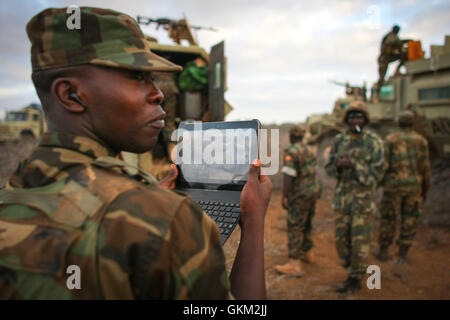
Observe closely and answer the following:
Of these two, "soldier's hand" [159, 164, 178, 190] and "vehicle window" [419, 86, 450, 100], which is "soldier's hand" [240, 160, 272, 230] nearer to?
"soldier's hand" [159, 164, 178, 190]

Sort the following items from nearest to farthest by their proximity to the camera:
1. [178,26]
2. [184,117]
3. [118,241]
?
1. [118,241]
2. [184,117]
3. [178,26]

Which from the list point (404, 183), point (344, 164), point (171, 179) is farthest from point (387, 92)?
point (171, 179)

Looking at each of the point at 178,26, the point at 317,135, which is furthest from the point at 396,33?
the point at 178,26

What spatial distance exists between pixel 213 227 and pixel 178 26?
5.06 m

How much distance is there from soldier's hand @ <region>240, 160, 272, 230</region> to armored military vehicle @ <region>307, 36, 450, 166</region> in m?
6.99

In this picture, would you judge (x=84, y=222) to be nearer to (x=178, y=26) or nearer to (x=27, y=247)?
(x=27, y=247)

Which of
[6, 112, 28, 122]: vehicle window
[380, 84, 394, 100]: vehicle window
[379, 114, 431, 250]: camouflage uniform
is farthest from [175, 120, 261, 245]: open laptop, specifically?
[6, 112, 28, 122]: vehicle window

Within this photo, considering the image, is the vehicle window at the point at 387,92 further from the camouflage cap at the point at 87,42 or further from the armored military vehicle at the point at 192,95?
the camouflage cap at the point at 87,42

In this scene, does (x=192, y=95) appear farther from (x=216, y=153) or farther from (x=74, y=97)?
(x=74, y=97)

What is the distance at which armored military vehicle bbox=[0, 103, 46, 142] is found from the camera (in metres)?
13.5

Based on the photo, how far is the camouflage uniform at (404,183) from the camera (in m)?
4.61

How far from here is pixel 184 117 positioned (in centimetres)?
470

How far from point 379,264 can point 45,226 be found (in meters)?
4.79
